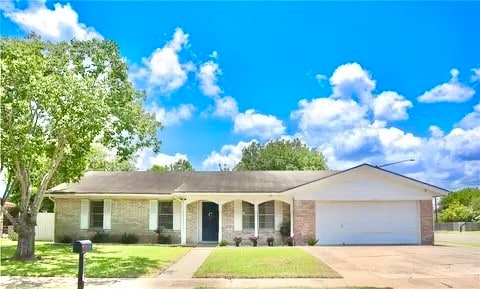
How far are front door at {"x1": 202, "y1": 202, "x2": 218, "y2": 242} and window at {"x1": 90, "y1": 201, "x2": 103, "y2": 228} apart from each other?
5.36 meters

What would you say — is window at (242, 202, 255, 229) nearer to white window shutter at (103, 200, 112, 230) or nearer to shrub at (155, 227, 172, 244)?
shrub at (155, 227, 172, 244)

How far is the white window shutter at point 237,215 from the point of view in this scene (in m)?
25.5

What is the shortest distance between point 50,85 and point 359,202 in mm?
15722

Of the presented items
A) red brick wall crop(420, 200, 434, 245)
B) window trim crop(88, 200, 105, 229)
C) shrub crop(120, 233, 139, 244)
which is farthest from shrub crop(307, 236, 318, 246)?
window trim crop(88, 200, 105, 229)

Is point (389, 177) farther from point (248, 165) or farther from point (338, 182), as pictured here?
point (248, 165)

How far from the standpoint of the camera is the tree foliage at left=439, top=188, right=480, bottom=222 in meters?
56.3

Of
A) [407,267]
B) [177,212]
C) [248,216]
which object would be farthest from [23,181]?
[407,267]

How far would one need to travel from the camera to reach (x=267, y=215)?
2580 cm

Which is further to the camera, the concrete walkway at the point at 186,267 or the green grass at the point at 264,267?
the concrete walkway at the point at 186,267

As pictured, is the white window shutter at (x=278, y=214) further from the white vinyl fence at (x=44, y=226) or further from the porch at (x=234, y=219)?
the white vinyl fence at (x=44, y=226)

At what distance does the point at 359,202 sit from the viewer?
24984 mm

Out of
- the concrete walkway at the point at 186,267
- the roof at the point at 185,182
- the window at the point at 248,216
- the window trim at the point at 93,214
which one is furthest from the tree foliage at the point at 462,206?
the concrete walkway at the point at 186,267

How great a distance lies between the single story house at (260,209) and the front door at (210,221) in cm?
5

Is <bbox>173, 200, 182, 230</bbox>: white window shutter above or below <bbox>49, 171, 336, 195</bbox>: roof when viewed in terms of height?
below
